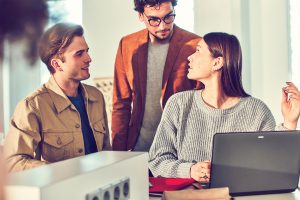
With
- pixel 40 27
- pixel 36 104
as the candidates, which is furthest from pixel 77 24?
pixel 40 27

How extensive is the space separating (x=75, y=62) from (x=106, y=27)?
0.35 m

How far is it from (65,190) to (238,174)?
908 millimetres

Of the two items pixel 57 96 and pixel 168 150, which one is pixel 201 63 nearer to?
pixel 168 150

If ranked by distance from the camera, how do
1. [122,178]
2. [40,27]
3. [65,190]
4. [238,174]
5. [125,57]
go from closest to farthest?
[40,27]
[65,190]
[122,178]
[238,174]
[125,57]

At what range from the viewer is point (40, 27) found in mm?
408

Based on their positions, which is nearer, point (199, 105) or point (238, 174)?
point (238, 174)

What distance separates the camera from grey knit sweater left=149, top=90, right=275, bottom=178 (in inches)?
98.9

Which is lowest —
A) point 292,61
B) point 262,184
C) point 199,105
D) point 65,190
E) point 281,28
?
point 262,184

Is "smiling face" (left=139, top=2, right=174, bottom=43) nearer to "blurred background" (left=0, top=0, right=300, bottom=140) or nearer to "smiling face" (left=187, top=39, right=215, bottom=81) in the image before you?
"blurred background" (left=0, top=0, right=300, bottom=140)

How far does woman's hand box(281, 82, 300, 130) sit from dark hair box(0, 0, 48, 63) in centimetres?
246

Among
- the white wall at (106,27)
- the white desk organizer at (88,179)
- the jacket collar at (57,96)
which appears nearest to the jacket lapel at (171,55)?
the white wall at (106,27)

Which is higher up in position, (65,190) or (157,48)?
(157,48)

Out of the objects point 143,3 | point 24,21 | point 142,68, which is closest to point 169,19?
point 143,3

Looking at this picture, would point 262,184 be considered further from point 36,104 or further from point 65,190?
point 36,104
